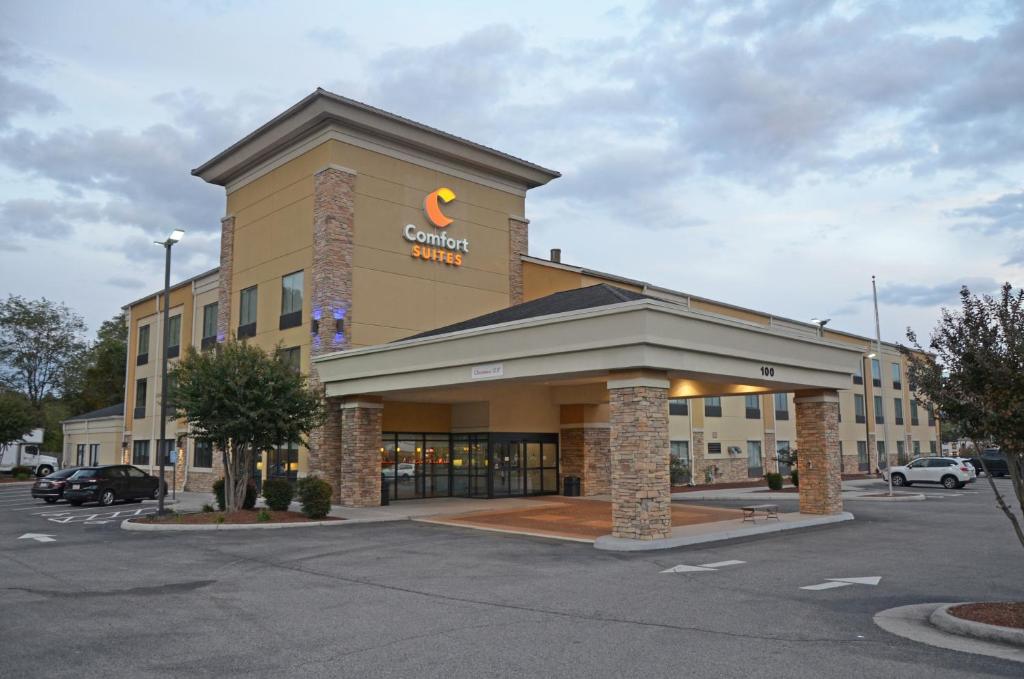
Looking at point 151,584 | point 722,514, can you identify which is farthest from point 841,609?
point 722,514

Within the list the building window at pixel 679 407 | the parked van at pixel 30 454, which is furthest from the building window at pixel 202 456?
the parked van at pixel 30 454

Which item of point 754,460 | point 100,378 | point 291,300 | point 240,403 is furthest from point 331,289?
point 100,378

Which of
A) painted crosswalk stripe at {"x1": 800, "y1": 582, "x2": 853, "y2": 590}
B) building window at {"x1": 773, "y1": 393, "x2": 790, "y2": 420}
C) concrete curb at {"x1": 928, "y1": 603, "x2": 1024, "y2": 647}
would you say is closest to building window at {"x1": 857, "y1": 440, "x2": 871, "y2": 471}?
building window at {"x1": 773, "y1": 393, "x2": 790, "y2": 420}

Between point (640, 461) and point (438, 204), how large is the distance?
722 inches

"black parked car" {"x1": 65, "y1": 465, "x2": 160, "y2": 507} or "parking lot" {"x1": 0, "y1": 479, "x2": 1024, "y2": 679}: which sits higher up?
"black parked car" {"x1": 65, "y1": 465, "x2": 160, "y2": 507}

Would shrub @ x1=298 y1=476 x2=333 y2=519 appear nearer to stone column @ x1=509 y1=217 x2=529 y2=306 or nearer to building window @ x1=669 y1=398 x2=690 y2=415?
stone column @ x1=509 y1=217 x2=529 y2=306

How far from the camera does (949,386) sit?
387 inches

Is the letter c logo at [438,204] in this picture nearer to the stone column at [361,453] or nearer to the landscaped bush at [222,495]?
the stone column at [361,453]

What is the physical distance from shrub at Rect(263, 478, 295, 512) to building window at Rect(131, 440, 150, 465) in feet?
78.3

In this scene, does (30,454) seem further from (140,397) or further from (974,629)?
(974,629)

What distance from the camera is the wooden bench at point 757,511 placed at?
21.1m

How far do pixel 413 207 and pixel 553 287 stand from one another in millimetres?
7088

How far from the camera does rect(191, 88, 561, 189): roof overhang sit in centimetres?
2956

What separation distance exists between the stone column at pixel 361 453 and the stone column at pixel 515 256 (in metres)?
10.3
